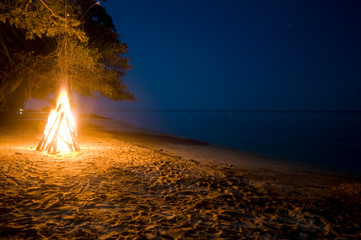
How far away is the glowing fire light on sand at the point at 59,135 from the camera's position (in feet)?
29.3

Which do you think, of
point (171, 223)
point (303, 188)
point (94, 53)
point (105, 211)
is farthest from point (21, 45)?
point (303, 188)

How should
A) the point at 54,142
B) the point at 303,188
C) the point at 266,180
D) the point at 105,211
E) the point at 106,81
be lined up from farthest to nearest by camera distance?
the point at 106,81, the point at 54,142, the point at 266,180, the point at 303,188, the point at 105,211

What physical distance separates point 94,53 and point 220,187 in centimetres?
1186

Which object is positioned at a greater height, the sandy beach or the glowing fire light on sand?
the glowing fire light on sand

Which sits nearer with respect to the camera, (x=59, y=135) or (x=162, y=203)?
(x=162, y=203)

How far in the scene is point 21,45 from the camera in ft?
48.3

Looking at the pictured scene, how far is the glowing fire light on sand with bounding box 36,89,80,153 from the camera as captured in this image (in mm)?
8943

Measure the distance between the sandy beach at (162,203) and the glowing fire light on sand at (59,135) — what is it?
1279mm

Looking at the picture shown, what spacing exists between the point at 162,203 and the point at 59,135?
613 centimetres

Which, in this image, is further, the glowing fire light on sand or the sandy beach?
the glowing fire light on sand

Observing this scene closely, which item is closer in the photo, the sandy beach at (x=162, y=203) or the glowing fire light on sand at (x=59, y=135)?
the sandy beach at (x=162, y=203)

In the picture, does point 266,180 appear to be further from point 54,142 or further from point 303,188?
point 54,142

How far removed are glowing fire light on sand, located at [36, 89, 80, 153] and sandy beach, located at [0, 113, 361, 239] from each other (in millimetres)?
1279

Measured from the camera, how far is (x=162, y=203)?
475cm
